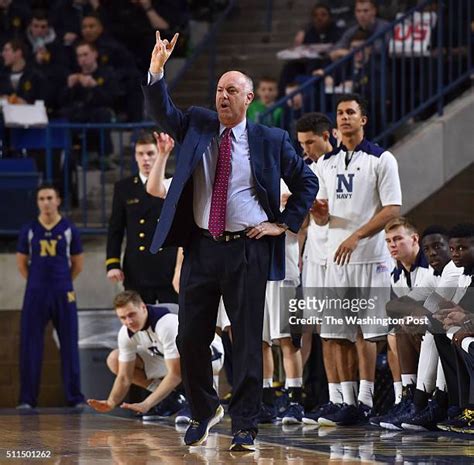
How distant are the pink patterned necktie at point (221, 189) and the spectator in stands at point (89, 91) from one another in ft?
21.9

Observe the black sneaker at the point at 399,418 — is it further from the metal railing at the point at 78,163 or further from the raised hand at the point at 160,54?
the metal railing at the point at 78,163

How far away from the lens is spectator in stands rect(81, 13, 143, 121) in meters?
15.5

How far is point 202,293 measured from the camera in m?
8.21

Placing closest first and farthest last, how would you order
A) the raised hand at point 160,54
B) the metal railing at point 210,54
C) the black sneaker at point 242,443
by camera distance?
the raised hand at point 160,54 < the black sneaker at point 242,443 < the metal railing at point 210,54

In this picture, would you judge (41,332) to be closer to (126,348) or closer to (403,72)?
(126,348)

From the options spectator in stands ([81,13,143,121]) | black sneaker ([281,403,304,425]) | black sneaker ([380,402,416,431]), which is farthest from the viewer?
spectator in stands ([81,13,143,121])

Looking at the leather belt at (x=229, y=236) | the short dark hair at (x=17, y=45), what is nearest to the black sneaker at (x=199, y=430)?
the leather belt at (x=229, y=236)

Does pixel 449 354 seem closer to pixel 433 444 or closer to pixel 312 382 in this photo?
pixel 433 444

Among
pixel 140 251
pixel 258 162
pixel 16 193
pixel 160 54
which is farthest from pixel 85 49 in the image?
pixel 160 54

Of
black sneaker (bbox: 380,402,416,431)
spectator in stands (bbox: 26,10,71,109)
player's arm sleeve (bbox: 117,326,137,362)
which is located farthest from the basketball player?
spectator in stands (bbox: 26,10,71,109)

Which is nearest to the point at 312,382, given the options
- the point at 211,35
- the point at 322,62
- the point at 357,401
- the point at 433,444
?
the point at 357,401

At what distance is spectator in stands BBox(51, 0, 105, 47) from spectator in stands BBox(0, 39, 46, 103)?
3.00 feet

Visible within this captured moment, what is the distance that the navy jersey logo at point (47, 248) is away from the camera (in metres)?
12.9

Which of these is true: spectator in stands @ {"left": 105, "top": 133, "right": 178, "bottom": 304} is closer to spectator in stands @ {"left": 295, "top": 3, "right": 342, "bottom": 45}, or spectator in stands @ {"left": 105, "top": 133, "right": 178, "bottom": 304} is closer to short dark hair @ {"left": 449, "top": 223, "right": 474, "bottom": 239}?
short dark hair @ {"left": 449, "top": 223, "right": 474, "bottom": 239}
